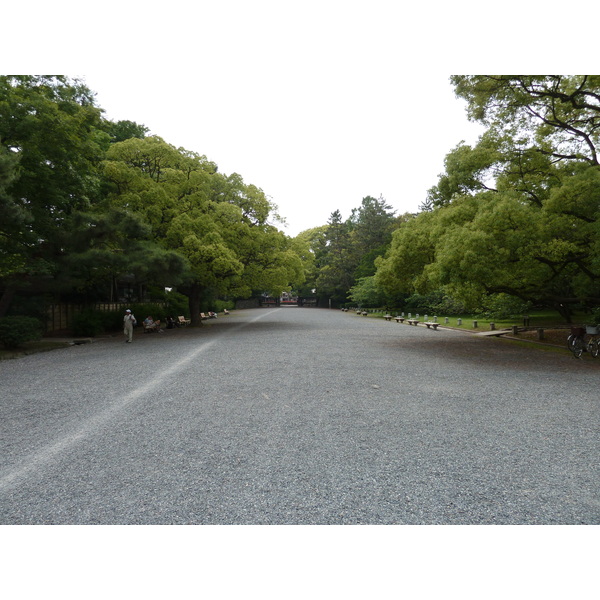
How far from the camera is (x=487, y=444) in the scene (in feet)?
15.1

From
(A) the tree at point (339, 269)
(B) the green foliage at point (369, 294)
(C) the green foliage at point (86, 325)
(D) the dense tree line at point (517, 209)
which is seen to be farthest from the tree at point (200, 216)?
(A) the tree at point (339, 269)

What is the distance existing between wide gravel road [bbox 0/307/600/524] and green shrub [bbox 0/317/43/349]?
3.39 m

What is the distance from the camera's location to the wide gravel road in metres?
3.21

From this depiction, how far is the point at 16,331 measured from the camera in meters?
12.1

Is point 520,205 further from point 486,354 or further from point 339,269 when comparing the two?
point 339,269

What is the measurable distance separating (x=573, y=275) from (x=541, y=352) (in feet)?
10.0

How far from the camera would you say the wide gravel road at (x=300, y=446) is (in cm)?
321

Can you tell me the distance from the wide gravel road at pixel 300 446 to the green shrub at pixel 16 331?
3.39 meters

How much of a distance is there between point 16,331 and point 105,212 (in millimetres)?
6109

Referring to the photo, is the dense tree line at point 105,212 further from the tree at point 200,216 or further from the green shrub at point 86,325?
the green shrub at point 86,325

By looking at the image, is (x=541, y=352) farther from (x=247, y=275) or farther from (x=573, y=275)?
(x=247, y=275)

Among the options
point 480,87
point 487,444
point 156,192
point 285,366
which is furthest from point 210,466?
point 156,192

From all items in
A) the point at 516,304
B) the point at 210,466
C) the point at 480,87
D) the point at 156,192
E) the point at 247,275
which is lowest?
the point at 210,466

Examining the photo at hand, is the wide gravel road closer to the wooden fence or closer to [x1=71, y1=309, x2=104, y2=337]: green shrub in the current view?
[x1=71, y1=309, x2=104, y2=337]: green shrub
